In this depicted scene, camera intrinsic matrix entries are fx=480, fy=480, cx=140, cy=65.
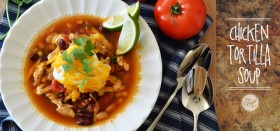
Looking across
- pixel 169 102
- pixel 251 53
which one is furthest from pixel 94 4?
pixel 251 53

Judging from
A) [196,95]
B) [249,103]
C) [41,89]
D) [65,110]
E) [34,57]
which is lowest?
[249,103]

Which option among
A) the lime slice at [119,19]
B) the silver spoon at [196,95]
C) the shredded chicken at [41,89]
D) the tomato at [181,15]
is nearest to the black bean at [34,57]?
the shredded chicken at [41,89]

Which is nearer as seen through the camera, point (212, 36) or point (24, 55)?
point (24, 55)

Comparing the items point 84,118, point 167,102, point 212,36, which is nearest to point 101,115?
point 84,118

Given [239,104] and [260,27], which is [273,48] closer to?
[260,27]

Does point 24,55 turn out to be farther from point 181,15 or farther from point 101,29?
point 181,15

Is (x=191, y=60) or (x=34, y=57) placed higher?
(x=34, y=57)

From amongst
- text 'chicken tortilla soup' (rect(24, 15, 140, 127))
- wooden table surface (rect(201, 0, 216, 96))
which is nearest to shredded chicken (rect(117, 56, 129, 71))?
text 'chicken tortilla soup' (rect(24, 15, 140, 127))
